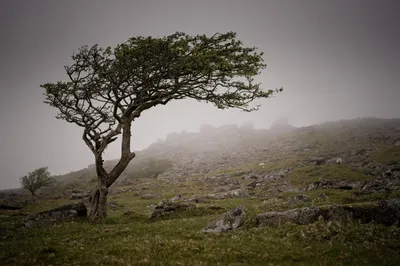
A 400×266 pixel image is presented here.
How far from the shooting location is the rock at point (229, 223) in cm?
1766

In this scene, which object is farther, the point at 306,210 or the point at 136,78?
the point at 136,78

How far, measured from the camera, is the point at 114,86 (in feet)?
84.3

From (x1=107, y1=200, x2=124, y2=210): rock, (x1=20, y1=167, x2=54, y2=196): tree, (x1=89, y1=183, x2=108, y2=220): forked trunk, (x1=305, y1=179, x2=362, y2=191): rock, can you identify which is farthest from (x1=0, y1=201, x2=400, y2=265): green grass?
(x1=20, y1=167, x2=54, y2=196): tree

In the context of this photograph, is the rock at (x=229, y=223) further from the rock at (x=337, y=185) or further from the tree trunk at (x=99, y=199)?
the rock at (x=337, y=185)

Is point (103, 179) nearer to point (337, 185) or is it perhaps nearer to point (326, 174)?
point (337, 185)

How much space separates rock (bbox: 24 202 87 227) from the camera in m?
26.4

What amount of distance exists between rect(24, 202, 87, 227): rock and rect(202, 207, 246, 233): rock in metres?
17.7

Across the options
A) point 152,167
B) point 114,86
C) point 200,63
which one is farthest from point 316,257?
point 152,167

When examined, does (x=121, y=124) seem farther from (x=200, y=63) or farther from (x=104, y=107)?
(x=200, y=63)

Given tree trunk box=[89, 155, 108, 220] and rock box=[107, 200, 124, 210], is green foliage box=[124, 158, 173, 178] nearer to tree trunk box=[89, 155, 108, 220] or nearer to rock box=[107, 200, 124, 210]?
rock box=[107, 200, 124, 210]

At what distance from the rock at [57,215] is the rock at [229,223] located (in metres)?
17.7

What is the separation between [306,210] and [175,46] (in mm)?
18948

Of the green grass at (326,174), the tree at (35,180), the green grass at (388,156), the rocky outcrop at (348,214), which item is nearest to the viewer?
the rocky outcrop at (348,214)

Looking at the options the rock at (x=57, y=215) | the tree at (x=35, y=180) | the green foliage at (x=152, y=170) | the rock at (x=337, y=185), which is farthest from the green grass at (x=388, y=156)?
the tree at (x=35, y=180)
